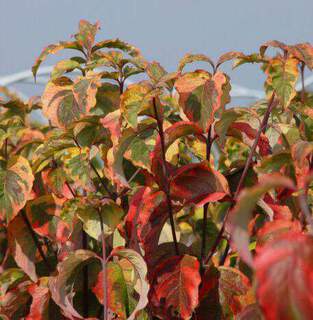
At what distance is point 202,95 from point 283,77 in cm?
15

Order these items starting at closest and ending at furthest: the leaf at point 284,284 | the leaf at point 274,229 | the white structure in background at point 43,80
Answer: the leaf at point 284,284 < the leaf at point 274,229 < the white structure in background at point 43,80

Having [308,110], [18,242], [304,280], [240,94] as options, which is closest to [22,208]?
[18,242]

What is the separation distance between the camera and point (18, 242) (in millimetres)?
1651

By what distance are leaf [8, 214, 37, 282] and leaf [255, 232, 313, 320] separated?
0.98 meters

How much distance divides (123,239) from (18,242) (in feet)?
0.84

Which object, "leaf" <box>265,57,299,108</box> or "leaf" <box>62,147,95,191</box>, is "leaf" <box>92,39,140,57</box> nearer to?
"leaf" <box>62,147,95,191</box>

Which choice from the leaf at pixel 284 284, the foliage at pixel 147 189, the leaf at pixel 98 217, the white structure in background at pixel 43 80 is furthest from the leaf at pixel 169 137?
the white structure in background at pixel 43 80

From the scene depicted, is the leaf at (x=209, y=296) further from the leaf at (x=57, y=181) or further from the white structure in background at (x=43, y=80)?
the white structure in background at (x=43, y=80)

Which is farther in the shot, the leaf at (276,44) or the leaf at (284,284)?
the leaf at (276,44)

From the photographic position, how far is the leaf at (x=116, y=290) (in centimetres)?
137

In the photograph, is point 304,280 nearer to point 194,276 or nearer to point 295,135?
point 194,276

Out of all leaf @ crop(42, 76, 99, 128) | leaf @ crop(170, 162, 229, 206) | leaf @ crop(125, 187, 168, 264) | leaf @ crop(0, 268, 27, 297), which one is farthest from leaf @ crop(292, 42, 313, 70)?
leaf @ crop(0, 268, 27, 297)

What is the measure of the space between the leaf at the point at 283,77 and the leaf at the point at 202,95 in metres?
0.10

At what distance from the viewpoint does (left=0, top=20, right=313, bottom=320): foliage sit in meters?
1.26
